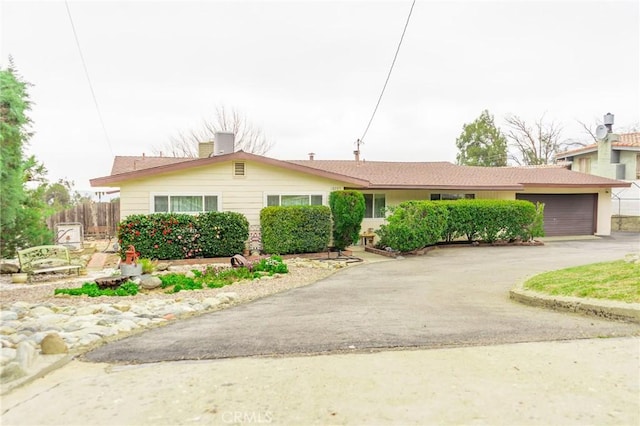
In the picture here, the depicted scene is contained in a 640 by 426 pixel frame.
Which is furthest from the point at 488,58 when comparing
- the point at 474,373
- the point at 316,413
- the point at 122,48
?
the point at 316,413

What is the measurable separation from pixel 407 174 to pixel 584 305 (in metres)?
12.4

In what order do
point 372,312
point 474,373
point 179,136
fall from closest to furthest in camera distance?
point 474,373
point 372,312
point 179,136

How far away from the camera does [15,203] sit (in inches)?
220

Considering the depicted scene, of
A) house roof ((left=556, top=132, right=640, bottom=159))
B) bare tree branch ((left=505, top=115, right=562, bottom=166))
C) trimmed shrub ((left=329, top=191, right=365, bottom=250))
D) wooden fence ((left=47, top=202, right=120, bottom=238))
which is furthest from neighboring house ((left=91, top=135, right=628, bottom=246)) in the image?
bare tree branch ((left=505, top=115, right=562, bottom=166))

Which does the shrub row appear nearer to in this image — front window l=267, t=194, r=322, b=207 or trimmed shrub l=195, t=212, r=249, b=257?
front window l=267, t=194, r=322, b=207

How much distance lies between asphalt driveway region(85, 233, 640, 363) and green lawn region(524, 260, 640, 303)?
62cm

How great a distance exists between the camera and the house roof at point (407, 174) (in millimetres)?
13260

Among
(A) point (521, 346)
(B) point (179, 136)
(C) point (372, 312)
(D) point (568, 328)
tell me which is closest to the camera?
(A) point (521, 346)

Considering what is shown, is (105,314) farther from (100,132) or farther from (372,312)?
(100,132)

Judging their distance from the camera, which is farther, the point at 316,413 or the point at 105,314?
the point at 105,314

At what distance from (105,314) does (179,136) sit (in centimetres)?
2630

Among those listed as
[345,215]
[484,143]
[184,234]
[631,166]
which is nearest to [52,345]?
[184,234]

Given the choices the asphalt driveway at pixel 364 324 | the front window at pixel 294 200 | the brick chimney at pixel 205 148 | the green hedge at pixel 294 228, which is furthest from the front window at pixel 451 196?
A: the brick chimney at pixel 205 148

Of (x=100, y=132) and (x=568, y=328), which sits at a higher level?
(x=100, y=132)
